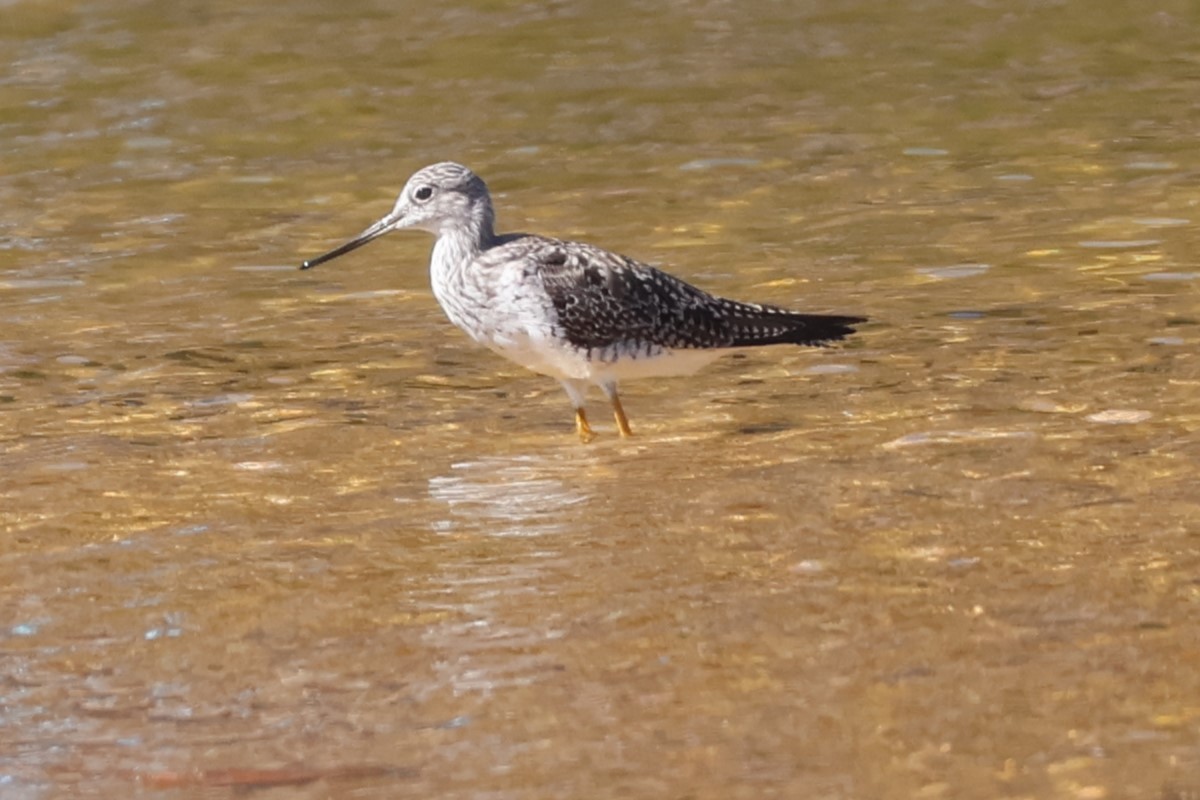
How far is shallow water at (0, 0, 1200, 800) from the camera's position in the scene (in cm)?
497

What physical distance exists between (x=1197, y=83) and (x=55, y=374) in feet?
28.8

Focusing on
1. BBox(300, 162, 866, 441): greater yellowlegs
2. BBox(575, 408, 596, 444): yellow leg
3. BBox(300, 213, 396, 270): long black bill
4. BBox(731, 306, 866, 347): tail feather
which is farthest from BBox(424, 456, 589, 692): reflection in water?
BBox(300, 213, 396, 270): long black bill

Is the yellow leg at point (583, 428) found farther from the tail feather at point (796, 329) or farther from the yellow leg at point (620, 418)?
the tail feather at point (796, 329)

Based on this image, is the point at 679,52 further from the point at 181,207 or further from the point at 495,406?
the point at 495,406

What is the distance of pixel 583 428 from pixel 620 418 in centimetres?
16

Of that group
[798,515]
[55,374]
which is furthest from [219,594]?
[55,374]

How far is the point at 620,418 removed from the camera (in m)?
8.29

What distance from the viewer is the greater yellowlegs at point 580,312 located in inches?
325

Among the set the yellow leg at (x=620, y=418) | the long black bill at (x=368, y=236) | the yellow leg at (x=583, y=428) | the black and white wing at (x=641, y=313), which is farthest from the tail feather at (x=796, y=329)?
the long black bill at (x=368, y=236)

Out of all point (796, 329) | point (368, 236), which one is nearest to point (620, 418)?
point (796, 329)

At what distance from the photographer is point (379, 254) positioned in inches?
465

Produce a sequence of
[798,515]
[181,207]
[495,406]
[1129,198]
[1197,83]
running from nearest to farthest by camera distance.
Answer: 1. [798,515]
2. [495,406]
3. [1129,198]
4. [181,207]
5. [1197,83]

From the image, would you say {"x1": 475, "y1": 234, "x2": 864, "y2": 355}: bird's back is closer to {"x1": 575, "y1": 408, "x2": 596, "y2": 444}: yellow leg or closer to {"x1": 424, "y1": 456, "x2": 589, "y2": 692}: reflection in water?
{"x1": 575, "y1": 408, "x2": 596, "y2": 444}: yellow leg

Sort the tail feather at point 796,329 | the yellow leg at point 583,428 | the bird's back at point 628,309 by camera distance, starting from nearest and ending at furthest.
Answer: the yellow leg at point 583,428
the bird's back at point 628,309
the tail feather at point 796,329
